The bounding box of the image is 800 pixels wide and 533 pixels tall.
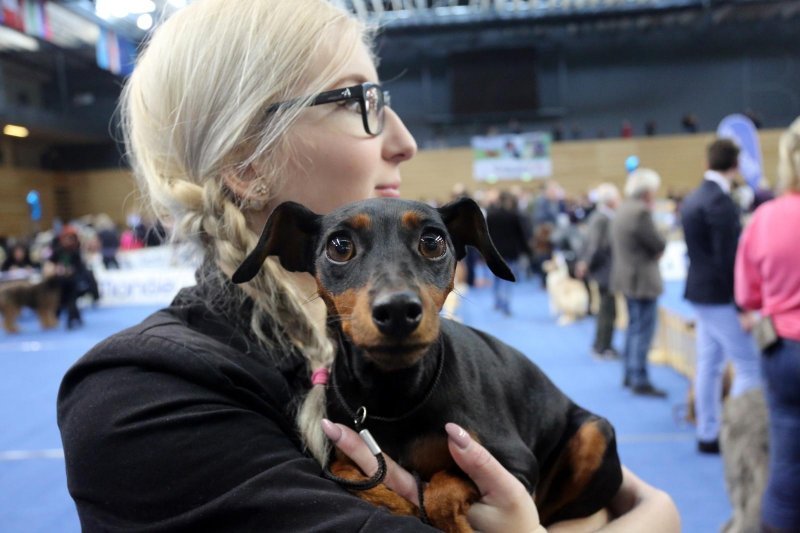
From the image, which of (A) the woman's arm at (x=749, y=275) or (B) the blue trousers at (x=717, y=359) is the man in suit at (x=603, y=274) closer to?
(B) the blue trousers at (x=717, y=359)

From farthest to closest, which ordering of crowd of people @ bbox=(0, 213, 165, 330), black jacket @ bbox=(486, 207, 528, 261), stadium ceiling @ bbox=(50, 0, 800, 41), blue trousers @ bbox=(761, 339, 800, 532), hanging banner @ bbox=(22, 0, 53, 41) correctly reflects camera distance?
stadium ceiling @ bbox=(50, 0, 800, 41), hanging banner @ bbox=(22, 0, 53, 41), crowd of people @ bbox=(0, 213, 165, 330), black jacket @ bbox=(486, 207, 528, 261), blue trousers @ bbox=(761, 339, 800, 532)

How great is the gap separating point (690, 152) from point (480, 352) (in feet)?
60.6

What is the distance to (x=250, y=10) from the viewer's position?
1.14m

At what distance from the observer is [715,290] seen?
3.57m

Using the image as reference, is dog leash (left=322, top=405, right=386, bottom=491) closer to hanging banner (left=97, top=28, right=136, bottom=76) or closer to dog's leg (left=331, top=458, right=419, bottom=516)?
dog's leg (left=331, top=458, right=419, bottom=516)

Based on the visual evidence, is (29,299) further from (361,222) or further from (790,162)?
(361,222)

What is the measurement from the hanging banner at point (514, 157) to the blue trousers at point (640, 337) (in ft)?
43.2

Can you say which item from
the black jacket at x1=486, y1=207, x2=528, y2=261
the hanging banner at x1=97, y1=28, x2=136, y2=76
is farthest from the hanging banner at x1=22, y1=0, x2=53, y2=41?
the black jacket at x1=486, y1=207, x2=528, y2=261

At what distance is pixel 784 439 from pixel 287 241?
2.06 metres

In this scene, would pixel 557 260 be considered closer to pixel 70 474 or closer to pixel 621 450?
pixel 621 450

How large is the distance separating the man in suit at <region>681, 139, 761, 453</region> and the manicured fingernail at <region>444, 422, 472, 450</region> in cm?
301

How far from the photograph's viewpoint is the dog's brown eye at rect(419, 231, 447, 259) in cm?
95

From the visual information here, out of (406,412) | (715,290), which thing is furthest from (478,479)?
(715,290)

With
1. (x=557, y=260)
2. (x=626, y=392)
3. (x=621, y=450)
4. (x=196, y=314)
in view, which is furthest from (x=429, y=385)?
(x=557, y=260)
